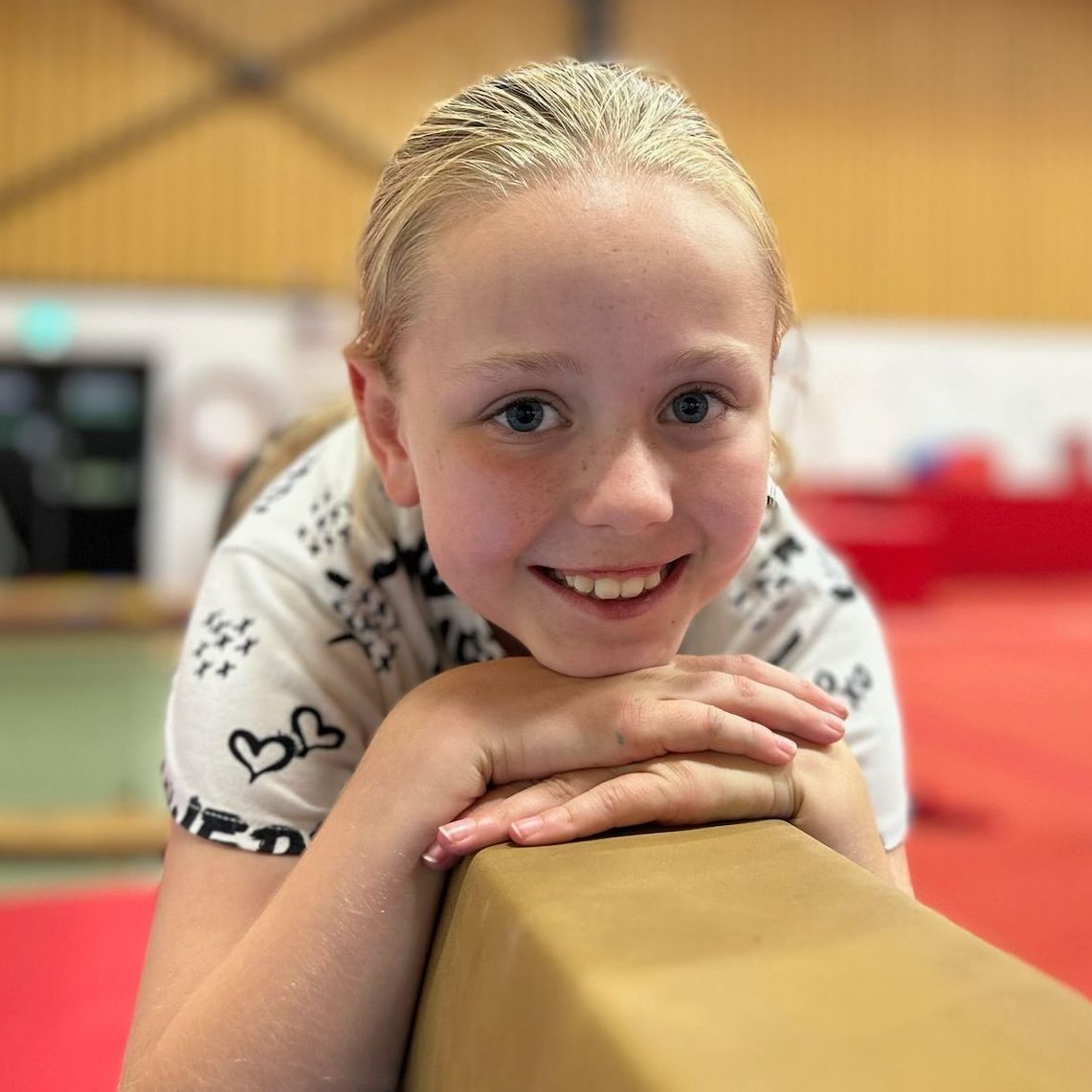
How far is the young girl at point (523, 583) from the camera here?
0.56 meters

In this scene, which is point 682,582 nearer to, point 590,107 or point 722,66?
point 590,107

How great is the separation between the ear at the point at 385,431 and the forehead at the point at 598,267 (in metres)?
0.11

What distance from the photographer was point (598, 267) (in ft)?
1.81

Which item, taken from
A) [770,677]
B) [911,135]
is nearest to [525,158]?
[770,677]

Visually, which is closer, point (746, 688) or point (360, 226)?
point (746, 688)

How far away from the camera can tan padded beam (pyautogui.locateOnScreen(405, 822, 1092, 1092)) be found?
337mm

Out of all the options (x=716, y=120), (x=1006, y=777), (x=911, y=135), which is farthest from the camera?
(x=911, y=135)

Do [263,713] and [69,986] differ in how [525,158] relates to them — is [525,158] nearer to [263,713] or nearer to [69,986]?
[263,713]

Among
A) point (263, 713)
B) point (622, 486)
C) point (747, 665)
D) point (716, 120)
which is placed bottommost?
point (263, 713)

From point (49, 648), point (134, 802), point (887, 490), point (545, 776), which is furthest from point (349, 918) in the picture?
point (887, 490)

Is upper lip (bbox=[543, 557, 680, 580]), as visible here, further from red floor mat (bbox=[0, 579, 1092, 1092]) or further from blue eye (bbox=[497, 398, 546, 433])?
red floor mat (bbox=[0, 579, 1092, 1092])

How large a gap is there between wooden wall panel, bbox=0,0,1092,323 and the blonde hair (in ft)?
19.5

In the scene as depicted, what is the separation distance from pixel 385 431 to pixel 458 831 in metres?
0.28

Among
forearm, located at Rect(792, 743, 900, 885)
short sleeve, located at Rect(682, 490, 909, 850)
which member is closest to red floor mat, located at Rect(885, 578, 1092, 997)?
short sleeve, located at Rect(682, 490, 909, 850)
